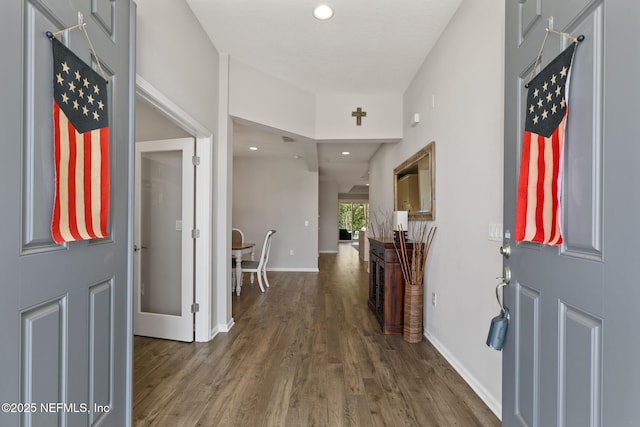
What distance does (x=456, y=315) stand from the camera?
8.29 feet

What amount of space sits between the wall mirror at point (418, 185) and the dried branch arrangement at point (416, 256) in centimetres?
16

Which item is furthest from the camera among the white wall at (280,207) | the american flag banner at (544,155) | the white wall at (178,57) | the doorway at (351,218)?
the doorway at (351,218)

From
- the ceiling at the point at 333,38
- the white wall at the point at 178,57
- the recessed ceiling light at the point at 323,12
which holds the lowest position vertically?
the white wall at the point at 178,57

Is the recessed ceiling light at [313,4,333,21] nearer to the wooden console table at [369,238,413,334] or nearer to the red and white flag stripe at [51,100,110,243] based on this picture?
the red and white flag stripe at [51,100,110,243]

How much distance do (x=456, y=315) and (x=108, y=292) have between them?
2326mm

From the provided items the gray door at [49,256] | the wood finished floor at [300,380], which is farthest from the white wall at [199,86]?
the gray door at [49,256]

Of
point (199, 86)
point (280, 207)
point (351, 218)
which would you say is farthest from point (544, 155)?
point (351, 218)

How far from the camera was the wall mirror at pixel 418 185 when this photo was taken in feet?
10.2

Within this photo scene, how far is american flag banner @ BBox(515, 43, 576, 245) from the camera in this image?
1007mm

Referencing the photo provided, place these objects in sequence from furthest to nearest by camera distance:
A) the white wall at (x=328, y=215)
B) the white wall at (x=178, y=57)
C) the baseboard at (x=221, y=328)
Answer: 1. the white wall at (x=328, y=215)
2. the baseboard at (x=221, y=328)
3. the white wall at (x=178, y=57)

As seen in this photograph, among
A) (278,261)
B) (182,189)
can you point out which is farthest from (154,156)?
(278,261)

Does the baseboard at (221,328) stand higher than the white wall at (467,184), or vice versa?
the white wall at (467,184)

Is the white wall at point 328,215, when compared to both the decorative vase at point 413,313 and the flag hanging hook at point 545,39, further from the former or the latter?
the flag hanging hook at point 545,39

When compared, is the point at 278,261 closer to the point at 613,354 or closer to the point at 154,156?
the point at 154,156
